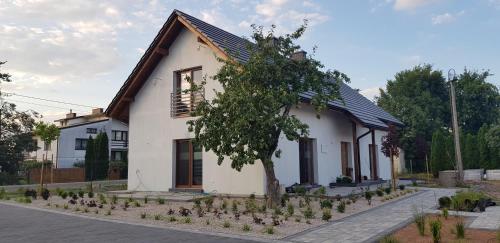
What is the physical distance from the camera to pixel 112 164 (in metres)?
34.7

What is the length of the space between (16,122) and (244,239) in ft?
103

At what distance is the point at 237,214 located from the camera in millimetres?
9359

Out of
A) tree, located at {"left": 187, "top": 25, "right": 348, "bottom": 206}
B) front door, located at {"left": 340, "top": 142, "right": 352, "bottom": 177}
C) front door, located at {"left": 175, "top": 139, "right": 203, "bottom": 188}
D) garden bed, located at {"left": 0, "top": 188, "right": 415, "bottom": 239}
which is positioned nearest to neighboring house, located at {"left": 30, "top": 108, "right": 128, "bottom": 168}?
front door, located at {"left": 175, "top": 139, "right": 203, "bottom": 188}

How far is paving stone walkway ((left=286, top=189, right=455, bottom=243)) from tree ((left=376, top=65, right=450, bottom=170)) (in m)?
23.7

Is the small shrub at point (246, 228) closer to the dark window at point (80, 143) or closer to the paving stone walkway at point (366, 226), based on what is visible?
the paving stone walkway at point (366, 226)

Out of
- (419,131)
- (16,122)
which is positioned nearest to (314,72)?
(419,131)

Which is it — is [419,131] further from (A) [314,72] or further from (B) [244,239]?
(B) [244,239]

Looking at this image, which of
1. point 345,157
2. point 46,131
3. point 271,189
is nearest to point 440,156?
point 345,157

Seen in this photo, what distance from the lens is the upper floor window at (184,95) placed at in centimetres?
1603

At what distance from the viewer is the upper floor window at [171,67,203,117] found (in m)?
16.0

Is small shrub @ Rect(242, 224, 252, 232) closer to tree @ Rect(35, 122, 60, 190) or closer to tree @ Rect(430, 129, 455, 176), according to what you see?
tree @ Rect(35, 122, 60, 190)

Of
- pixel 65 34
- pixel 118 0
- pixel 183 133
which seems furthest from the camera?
pixel 183 133

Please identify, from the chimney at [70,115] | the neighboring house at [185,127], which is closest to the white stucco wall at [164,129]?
the neighboring house at [185,127]

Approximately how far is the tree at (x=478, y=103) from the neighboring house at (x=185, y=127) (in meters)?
26.8
